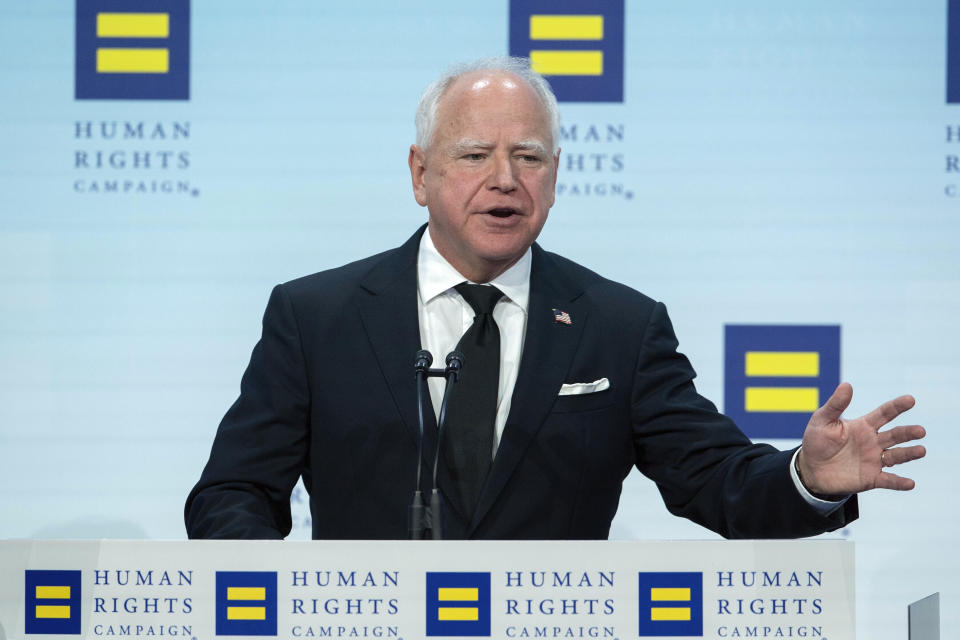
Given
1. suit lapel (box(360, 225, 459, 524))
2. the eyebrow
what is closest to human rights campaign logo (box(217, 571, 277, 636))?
suit lapel (box(360, 225, 459, 524))

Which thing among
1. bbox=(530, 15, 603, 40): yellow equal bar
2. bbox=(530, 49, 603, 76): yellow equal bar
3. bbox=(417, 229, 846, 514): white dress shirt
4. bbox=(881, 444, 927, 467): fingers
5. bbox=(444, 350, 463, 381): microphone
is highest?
bbox=(530, 15, 603, 40): yellow equal bar

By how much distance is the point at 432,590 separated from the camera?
1384mm

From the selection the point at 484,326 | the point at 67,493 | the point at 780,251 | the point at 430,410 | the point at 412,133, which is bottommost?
the point at 67,493

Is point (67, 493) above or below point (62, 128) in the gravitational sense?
below

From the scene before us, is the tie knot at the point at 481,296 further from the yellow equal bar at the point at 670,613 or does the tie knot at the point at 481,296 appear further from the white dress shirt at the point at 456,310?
the yellow equal bar at the point at 670,613

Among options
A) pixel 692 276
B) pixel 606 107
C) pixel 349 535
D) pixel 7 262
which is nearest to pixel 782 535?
pixel 349 535

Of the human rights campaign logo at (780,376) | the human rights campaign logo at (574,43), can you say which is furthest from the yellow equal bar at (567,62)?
the human rights campaign logo at (780,376)

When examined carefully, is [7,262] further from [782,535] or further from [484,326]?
[782,535]

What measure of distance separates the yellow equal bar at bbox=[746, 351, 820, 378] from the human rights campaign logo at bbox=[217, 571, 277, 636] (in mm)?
2254

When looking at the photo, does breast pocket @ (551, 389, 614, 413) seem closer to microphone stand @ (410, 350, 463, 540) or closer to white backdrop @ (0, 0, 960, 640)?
microphone stand @ (410, 350, 463, 540)

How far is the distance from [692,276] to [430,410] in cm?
161

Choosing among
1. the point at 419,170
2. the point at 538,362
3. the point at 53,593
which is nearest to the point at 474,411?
the point at 538,362

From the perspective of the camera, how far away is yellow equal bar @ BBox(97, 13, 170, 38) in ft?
10.9

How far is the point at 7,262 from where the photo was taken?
3334 millimetres
